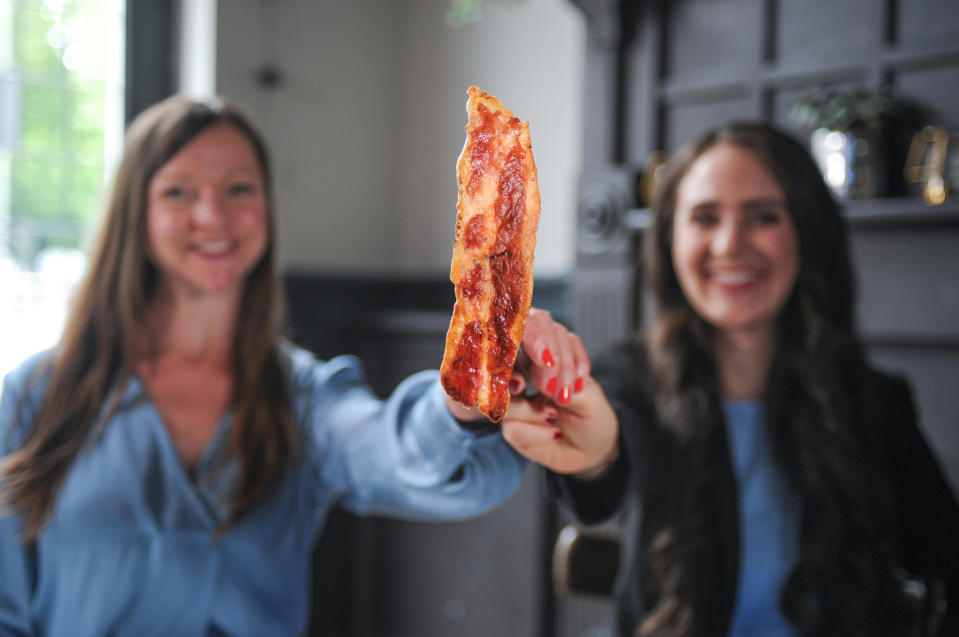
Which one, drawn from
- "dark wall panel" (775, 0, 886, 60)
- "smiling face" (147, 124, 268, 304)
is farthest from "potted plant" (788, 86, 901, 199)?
"smiling face" (147, 124, 268, 304)

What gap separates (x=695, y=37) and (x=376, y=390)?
Answer: 1.74 meters

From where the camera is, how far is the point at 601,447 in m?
0.96

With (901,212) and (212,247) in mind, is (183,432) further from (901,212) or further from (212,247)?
(901,212)

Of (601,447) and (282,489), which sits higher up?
(601,447)

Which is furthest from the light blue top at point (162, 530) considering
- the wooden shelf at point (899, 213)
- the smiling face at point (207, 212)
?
the wooden shelf at point (899, 213)

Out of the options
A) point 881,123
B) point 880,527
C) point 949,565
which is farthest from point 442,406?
point 881,123

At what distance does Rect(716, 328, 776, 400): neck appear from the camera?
5.19 feet

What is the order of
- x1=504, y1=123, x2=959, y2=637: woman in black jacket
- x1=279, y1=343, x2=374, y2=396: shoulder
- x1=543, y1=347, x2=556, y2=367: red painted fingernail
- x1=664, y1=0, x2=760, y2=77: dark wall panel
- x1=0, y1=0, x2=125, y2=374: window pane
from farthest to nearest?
x1=0, y1=0, x2=125, y2=374: window pane < x1=664, y1=0, x2=760, y2=77: dark wall panel < x1=279, y1=343, x2=374, y2=396: shoulder < x1=504, y1=123, x2=959, y2=637: woman in black jacket < x1=543, y1=347, x2=556, y2=367: red painted fingernail

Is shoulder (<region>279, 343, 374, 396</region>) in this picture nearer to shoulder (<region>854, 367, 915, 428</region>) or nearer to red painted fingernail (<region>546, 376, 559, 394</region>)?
red painted fingernail (<region>546, 376, 559, 394</region>)

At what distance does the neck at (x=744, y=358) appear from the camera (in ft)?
5.19

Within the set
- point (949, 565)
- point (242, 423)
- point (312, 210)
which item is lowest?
point (949, 565)

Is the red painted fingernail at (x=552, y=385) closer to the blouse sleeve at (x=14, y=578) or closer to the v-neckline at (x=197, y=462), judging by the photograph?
the v-neckline at (x=197, y=462)

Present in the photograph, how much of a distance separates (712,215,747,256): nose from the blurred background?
2.53 feet

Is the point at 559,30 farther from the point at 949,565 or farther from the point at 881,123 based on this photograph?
the point at 949,565
